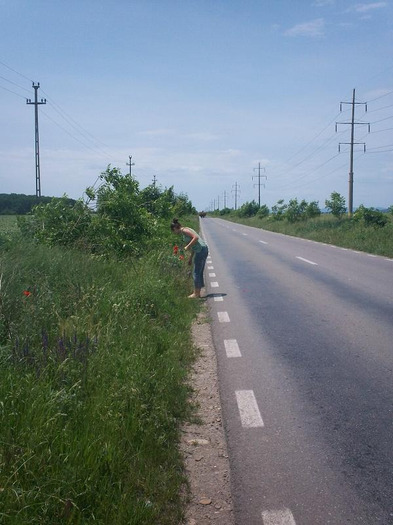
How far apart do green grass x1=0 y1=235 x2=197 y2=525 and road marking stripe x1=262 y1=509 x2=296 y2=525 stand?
52cm

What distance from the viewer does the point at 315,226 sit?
40406mm

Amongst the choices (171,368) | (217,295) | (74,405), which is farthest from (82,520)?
(217,295)

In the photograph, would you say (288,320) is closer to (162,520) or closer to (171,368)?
(171,368)

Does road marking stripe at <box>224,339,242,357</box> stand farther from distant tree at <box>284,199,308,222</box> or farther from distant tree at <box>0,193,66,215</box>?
distant tree at <box>284,199,308,222</box>

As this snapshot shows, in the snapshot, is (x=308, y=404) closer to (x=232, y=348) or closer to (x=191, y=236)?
(x=232, y=348)

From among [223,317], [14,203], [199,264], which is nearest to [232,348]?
[223,317]

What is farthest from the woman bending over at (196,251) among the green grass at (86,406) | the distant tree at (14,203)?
the distant tree at (14,203)

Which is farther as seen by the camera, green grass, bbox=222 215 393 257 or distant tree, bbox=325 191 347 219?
distant tree, bbox=325 191 347 219

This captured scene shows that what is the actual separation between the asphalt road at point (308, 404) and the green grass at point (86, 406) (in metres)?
0.55

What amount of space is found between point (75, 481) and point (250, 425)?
187 centimetres

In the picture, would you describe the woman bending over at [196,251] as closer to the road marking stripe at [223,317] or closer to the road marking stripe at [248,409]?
the road marking stripe at [223,317]

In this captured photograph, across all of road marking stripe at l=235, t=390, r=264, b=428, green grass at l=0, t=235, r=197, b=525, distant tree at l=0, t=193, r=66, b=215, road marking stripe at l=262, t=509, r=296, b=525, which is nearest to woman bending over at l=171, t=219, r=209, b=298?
green grass at l=0, t=235, r=197, b=525

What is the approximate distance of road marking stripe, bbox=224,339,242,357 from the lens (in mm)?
7189

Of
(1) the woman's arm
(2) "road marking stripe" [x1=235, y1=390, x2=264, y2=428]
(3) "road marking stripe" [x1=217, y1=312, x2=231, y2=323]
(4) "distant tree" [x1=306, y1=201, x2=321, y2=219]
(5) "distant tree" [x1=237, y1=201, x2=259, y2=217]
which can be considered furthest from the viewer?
(5) "distant tree" [x1=237, y1=201, x2=259, y2=217]
